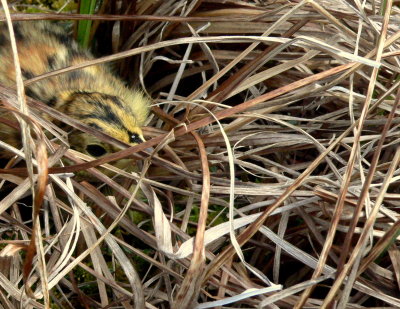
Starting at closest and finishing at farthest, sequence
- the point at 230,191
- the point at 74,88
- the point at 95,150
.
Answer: the point at 230,191
the point at 95,150
the point at 74,88

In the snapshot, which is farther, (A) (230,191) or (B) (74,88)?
(B) (74,88)

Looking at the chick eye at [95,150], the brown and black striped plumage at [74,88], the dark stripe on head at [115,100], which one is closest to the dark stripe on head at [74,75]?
the brown and black striped plumage at [74,88]

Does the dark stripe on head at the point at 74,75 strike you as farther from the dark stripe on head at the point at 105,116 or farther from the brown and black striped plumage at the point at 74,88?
the dark stripe on head at the point at 105,116

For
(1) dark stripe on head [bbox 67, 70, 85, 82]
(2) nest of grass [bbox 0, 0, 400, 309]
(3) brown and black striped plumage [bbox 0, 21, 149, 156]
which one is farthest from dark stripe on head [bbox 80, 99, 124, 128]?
(1) dark stripe on head [bbox 67, 70, 85, 82]

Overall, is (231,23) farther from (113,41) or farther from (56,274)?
(56,274)

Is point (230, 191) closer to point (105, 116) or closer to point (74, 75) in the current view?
point (105, 116)

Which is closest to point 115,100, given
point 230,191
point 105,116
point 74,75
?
point 105,116
